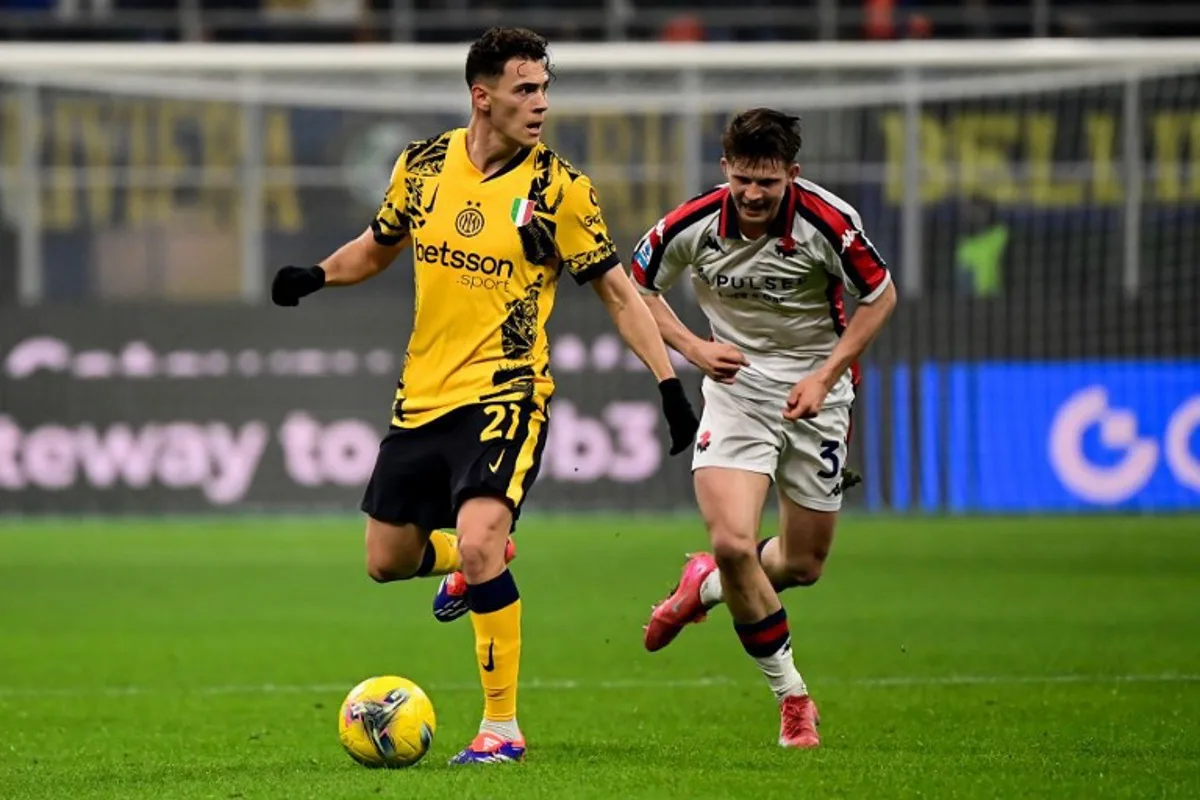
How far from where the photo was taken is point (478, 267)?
7.17 meters

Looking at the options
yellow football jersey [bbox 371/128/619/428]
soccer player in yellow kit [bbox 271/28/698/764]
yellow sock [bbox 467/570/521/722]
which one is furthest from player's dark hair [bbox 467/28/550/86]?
yellow sock [bbox 467/570/521/722]

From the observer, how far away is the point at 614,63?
18.7 m

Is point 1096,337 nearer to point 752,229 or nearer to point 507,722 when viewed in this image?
point 752,229

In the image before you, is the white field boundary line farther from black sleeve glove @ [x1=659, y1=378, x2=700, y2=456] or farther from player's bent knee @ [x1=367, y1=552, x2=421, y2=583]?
black sleeve glove @ [x1=659, y1=378, x2=700, y2=456]

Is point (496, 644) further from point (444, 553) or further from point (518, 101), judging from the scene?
point (518, 101)

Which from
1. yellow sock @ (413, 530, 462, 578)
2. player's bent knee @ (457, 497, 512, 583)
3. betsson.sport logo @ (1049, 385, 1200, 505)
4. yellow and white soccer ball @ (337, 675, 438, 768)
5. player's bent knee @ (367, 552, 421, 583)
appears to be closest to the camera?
yellow and white soccer ball @ (337, 675, 438, 768)

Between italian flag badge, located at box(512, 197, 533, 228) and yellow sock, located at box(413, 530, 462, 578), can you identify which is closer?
italian flag badge, located at box(512, 197, 533, 228)

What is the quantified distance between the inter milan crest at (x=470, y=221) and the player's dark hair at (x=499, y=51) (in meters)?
0.41

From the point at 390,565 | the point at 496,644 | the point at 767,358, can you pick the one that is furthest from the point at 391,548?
the point at 767,358

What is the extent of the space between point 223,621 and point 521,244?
5758mm

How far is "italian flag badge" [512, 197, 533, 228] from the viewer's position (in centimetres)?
718

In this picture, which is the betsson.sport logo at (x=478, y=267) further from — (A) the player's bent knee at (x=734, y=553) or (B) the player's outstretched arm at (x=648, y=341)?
(A) the player's bent knee at (x=734, y=553)

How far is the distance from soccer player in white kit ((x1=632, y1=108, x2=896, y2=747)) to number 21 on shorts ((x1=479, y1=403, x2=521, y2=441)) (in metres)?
0.82

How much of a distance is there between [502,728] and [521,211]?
1607mm
